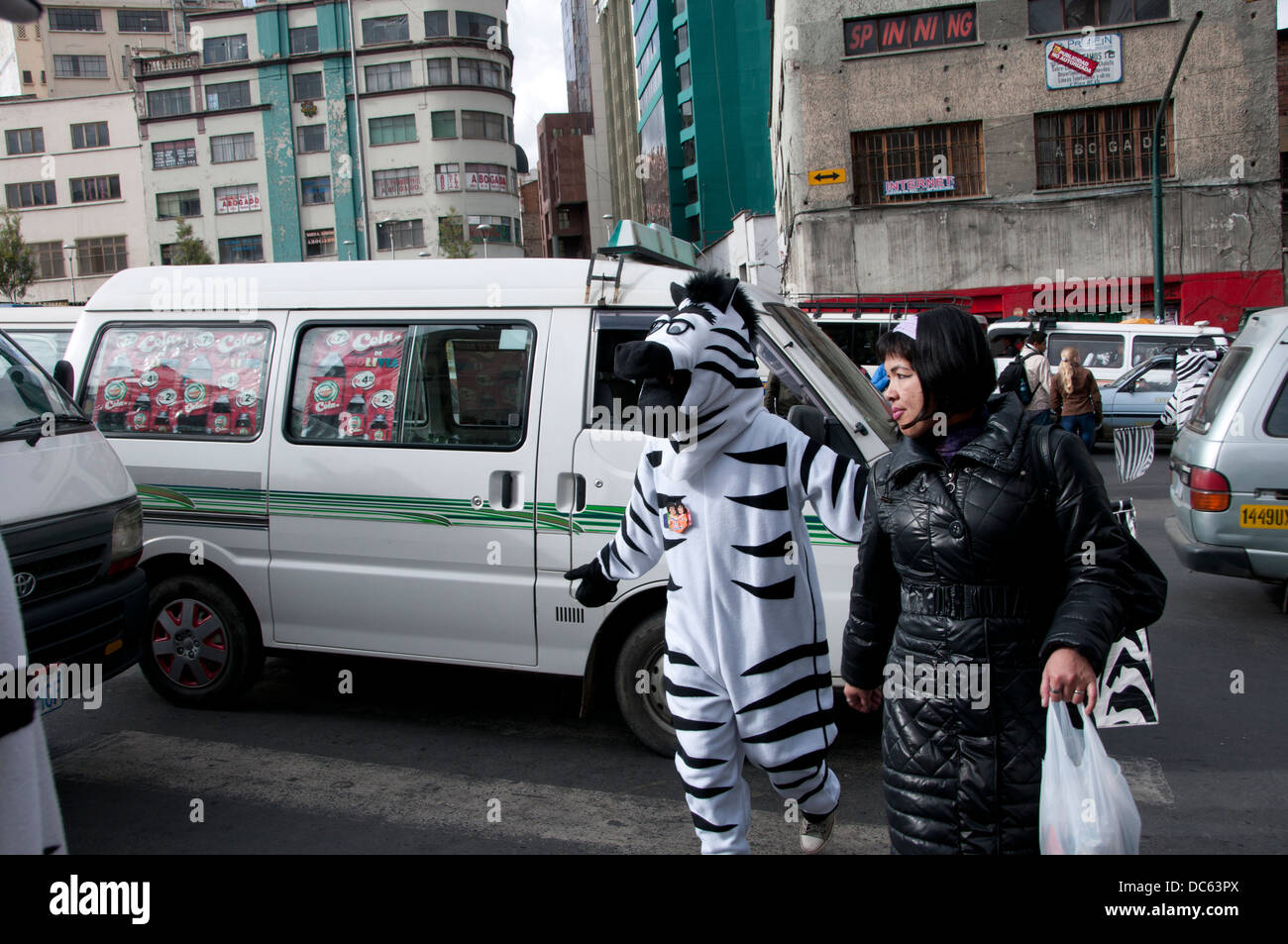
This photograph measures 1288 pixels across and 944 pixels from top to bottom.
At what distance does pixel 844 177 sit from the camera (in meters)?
28.4

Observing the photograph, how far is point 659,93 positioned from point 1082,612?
188 ft

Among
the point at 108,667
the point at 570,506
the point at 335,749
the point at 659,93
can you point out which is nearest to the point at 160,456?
the point at 108,667

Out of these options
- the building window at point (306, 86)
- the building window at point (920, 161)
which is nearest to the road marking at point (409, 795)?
the building window at point (920, 161)

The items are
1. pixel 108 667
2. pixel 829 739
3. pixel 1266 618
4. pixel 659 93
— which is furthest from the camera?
pixel 659 93

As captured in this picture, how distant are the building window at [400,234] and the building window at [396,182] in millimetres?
1588

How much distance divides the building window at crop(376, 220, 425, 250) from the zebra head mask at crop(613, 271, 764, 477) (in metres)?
56.4

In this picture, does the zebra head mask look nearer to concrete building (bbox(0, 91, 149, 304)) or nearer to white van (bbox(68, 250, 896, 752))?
white van (bbox(68, 250, 896, 752))

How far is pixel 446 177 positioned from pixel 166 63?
59.6 ft

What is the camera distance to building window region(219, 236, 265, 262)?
57.7m

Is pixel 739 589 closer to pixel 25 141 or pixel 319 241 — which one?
pixel 319 241

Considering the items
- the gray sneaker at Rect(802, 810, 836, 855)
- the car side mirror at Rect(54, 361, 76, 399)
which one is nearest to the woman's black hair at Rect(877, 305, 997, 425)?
the gray sneaker at Rect(802, 810, 836, 855)

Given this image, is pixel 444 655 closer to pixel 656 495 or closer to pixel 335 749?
pixel 335 749

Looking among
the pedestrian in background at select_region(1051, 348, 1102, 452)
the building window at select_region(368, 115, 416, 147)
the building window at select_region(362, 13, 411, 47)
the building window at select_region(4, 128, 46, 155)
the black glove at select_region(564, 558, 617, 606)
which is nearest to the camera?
the black glove at select_region(564, 558, 617, 606)

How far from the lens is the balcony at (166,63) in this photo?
2271 inches
